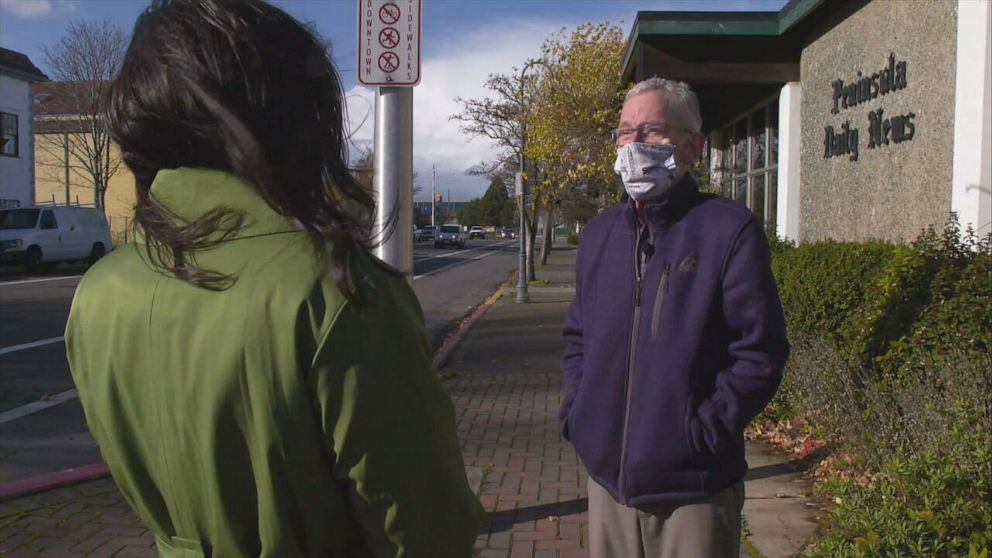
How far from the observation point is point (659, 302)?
2543 mm

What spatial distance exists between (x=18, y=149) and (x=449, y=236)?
2629 cm

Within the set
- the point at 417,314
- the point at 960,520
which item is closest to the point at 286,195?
the point at 417,314

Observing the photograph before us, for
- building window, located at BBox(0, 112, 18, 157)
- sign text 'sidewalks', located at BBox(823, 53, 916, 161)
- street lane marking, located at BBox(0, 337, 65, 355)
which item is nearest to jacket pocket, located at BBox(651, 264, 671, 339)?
sign text 'sidewalks', located at BBox(823, 53, 916, 161)

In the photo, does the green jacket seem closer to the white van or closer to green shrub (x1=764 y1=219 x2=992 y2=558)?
green shrub (x1=764 y1=219 x2=992 y2=558)

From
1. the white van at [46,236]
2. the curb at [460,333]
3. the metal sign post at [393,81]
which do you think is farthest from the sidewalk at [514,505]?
the white van at [46,236]

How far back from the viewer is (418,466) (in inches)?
50.1

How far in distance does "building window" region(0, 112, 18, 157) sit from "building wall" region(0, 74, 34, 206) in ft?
0.51

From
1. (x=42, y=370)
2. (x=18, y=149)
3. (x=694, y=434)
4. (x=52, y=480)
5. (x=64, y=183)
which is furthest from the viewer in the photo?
(x=64, y=183)

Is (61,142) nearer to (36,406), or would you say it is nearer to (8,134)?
(8,134)

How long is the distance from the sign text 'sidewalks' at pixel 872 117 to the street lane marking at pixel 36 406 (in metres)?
7.27

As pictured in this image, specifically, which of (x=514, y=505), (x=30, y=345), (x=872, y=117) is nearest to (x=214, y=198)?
(x=514, y=505)

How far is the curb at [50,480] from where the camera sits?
5367mm

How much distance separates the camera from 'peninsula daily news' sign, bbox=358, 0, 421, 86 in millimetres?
4496

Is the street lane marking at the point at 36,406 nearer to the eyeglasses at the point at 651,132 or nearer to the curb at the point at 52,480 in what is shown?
the curb at the point at 52,480
